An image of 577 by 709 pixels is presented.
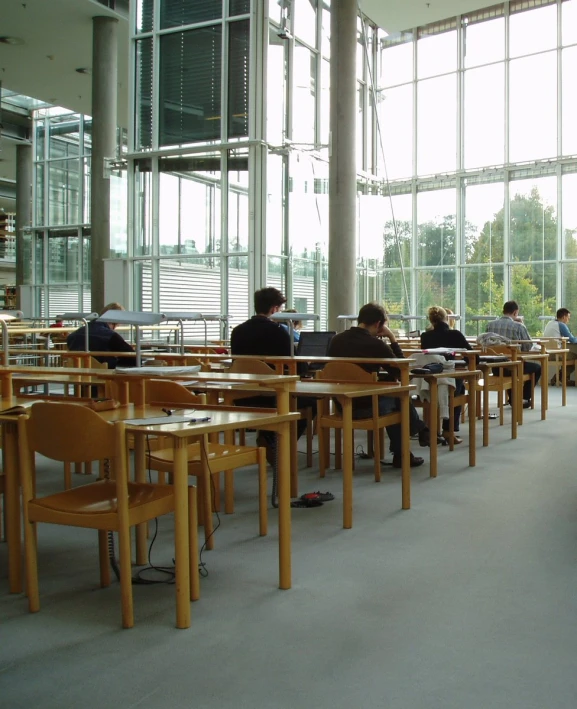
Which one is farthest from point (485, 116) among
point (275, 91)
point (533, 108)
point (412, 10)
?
point (275, 91)

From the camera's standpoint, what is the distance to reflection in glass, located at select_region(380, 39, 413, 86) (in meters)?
15.7

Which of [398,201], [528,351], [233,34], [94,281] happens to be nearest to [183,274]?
[94,281]

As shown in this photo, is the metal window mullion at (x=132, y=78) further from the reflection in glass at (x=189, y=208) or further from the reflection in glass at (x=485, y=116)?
the reflection in glass at (x=485, y=116)

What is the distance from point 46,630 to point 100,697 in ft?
1.70

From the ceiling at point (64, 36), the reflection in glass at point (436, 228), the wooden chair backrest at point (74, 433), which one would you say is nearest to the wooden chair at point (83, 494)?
the wooden chair backrest at point (74, 433)

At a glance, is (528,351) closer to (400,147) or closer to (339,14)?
(339,14)

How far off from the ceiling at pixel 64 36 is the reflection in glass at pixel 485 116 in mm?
1477

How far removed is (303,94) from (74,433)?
1023 centimetres

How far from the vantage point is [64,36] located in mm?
13664

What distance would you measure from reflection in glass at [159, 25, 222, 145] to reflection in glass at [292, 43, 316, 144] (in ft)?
3.93

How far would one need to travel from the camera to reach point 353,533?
3.42 m

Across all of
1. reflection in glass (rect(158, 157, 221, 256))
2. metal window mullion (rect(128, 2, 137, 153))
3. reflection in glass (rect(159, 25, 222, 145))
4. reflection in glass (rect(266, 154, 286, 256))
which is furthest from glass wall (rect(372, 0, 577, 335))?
metal window mullion (rect(128, 2, 137, 153))

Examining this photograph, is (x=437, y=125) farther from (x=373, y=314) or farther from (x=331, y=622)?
(x=331, y=622)

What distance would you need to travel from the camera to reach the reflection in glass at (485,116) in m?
14.5
